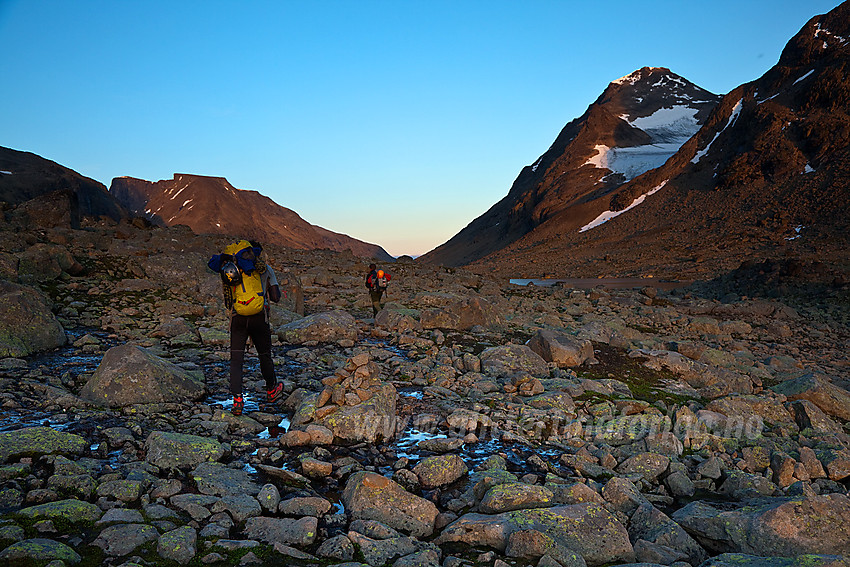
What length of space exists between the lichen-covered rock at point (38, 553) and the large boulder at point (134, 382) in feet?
14.4

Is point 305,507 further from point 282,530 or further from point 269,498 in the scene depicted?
point 282,530

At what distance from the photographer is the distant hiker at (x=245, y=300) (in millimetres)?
8336

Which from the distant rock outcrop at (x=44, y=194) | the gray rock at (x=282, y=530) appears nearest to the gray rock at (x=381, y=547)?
the gray rock at (x=282, y=530)

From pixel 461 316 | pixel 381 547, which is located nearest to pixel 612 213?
pixel 461 316

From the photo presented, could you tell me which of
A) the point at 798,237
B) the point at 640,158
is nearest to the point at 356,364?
the point at 798,237

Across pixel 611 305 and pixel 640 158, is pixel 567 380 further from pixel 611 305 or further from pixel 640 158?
pixel 640 158

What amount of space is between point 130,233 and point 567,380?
27608 millimetres

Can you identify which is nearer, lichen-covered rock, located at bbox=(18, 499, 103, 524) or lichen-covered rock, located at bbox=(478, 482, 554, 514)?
lichen-covered rock, located at bbox=(18, 499, 103, 524)

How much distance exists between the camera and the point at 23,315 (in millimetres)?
10930

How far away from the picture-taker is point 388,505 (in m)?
5.26

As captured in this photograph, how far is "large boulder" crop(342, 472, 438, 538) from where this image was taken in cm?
512

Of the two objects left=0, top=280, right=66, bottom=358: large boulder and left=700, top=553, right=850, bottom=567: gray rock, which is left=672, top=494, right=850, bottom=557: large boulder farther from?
left=0, top=280, right=66, bottom=358: large boulder

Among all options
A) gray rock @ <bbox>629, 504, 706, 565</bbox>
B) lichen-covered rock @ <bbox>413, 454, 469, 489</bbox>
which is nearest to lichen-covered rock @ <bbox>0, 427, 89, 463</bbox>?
lichen-covered rock @ <bbox>413, 454, 469, 489</bbox>

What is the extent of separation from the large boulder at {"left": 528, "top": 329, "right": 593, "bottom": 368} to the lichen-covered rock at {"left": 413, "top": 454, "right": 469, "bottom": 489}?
6627 millimetres
